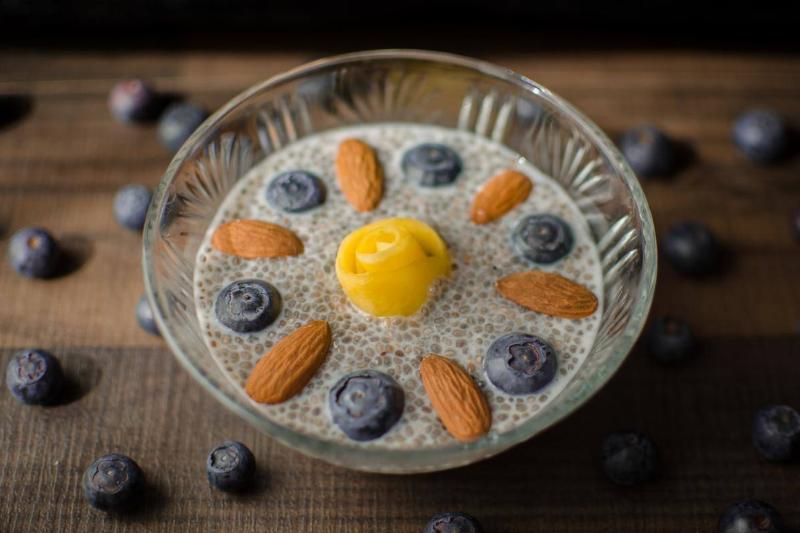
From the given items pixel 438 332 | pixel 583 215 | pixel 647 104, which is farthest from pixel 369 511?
pixel 647 104

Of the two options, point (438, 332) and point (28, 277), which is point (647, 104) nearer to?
point (438, 332)

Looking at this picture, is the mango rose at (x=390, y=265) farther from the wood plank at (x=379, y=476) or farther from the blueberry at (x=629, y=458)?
the blueberry at (x=629, y=458)

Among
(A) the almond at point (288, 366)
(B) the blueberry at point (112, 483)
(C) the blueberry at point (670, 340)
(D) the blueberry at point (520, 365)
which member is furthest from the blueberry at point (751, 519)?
(B) the blueberry at point (112, 483)

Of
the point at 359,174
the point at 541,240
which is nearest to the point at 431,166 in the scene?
the point at 359,174

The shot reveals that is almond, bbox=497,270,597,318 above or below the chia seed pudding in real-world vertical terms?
above

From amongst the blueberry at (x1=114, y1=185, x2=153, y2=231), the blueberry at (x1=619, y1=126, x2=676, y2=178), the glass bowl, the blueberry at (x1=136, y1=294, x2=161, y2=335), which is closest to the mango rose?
the glass bowl

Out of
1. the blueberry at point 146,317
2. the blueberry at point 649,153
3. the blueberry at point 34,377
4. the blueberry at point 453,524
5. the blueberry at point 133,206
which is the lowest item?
the blueberry at point 34,377

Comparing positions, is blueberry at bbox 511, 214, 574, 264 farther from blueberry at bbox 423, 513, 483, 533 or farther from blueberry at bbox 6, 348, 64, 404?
blueberry at bbox 6, 348, 64, 404
